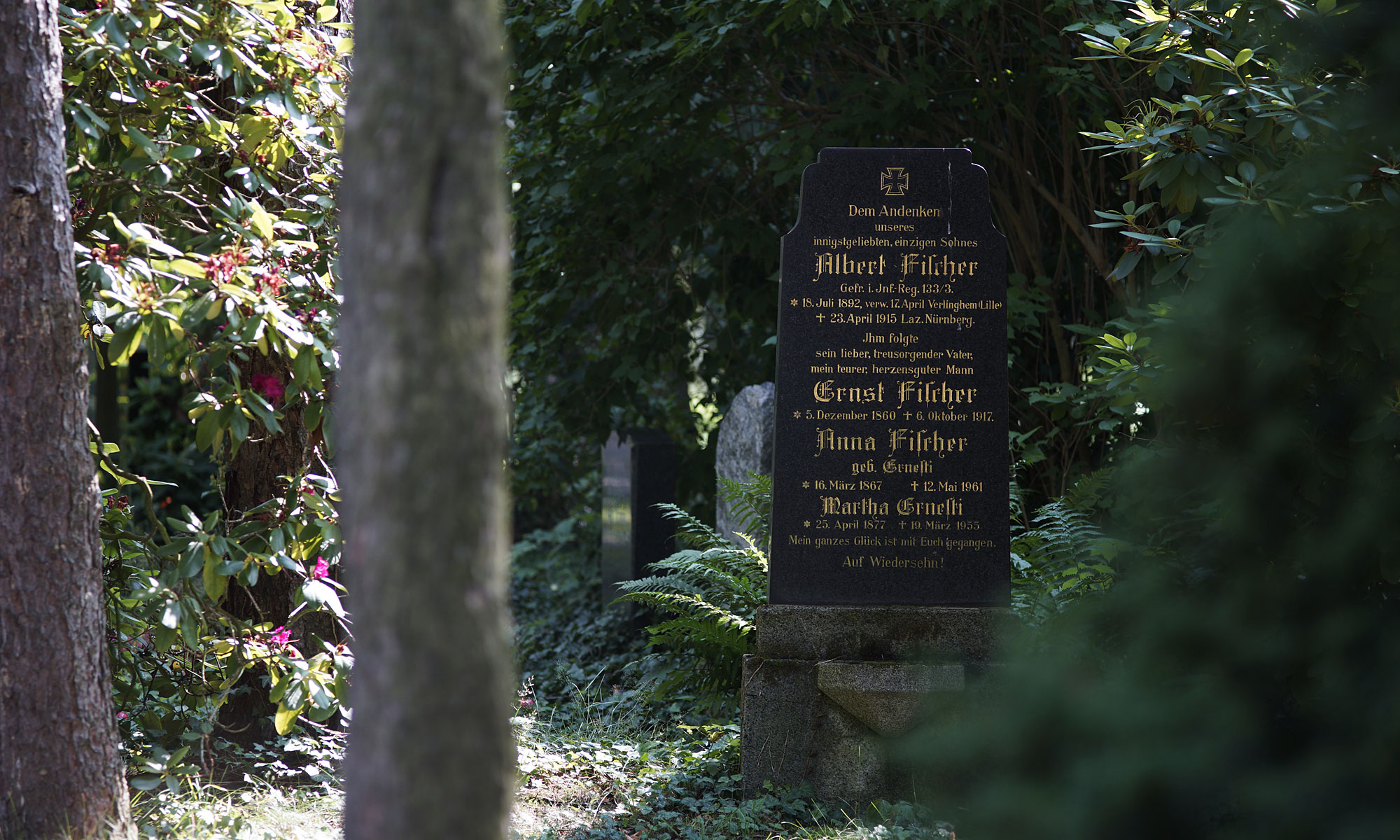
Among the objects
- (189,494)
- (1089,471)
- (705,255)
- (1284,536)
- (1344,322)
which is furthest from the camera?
(189,494)

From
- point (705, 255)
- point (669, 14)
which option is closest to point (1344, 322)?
point (669, 14)

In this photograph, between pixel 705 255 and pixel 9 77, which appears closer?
pixel 9 77

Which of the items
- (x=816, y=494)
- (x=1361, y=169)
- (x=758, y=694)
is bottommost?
(x=758, y=694)

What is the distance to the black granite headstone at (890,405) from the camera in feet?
14.8

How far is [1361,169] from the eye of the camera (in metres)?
1.73

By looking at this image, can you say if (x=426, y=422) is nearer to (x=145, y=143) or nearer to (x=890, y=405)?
(x=145, y=143)

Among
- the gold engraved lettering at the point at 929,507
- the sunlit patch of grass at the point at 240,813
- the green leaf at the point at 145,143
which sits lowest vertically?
the sunlit patch of grass at the point at 240,813

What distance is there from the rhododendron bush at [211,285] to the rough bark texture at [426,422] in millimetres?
1630

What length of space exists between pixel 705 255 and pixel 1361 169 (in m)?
6.56

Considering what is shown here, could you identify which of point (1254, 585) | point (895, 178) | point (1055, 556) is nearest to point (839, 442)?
point (895, 178)

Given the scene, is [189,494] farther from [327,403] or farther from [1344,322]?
[1344,322]

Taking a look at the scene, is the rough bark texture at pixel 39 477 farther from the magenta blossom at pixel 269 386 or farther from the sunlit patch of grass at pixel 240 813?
the magenta blossom at pixel 269 386

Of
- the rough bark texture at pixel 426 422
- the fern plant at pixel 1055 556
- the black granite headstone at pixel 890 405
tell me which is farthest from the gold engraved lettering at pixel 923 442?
the rough bark texture at pixel 426 422

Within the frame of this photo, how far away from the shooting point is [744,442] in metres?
7.46
